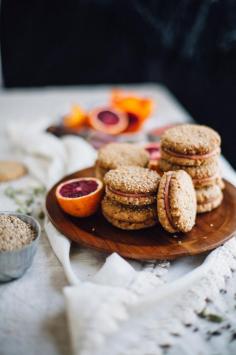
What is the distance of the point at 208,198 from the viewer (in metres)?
1.80

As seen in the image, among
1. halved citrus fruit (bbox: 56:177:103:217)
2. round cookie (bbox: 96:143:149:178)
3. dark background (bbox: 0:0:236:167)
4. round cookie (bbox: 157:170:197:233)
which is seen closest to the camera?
round cookie (bbox: 157:170:197:233)

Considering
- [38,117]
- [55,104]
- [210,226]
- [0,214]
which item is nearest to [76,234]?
[0,214]

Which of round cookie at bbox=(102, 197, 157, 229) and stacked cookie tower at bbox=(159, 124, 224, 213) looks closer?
round cookie at bbox=(102, 197, 157, 229)

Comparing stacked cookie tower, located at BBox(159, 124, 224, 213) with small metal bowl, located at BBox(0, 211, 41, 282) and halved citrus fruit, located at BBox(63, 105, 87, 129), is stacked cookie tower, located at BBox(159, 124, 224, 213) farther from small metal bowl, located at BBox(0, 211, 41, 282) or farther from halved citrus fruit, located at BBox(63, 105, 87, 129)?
halved citrus fruit, located at BBox(63, 105, 87, 129)

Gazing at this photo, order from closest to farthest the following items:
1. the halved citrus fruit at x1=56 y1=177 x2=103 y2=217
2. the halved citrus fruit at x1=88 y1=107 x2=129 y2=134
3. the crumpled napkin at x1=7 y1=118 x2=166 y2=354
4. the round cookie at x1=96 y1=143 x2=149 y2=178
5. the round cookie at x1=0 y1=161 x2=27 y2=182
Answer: the crumpled napkin at x1=7 y1=118 x2=166 y2=354
the halved citrus fruit at x1=56 y1=177 x2=103 y2=217
the round cookie at x1=96 y1=143 x2=149 y2=178
the round cookie at x1=0 y1=161 x2=27 y2=182
the halved citrus fruit at x1=88 y1=107 x2=129 y2=134

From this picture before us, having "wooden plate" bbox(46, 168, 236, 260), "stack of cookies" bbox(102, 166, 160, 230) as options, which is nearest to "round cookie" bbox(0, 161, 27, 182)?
"wooden plate" bbox(46, 168, 236, 260)

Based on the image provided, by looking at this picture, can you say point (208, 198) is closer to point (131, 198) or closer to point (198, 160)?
point (198, 160)

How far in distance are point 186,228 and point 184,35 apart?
6.12 ft

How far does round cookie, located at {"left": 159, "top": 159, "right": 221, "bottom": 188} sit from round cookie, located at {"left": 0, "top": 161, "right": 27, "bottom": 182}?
88 centimetres

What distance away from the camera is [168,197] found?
1.57 meters

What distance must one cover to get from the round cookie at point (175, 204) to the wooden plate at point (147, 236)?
60 millimetres

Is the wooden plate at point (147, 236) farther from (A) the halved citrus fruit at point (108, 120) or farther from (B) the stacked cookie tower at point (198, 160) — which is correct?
(A) the halved citrus fruit at point (108, 120)

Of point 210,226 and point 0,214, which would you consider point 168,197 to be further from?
point 0,214

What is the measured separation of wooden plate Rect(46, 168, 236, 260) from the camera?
1556 millimetres
